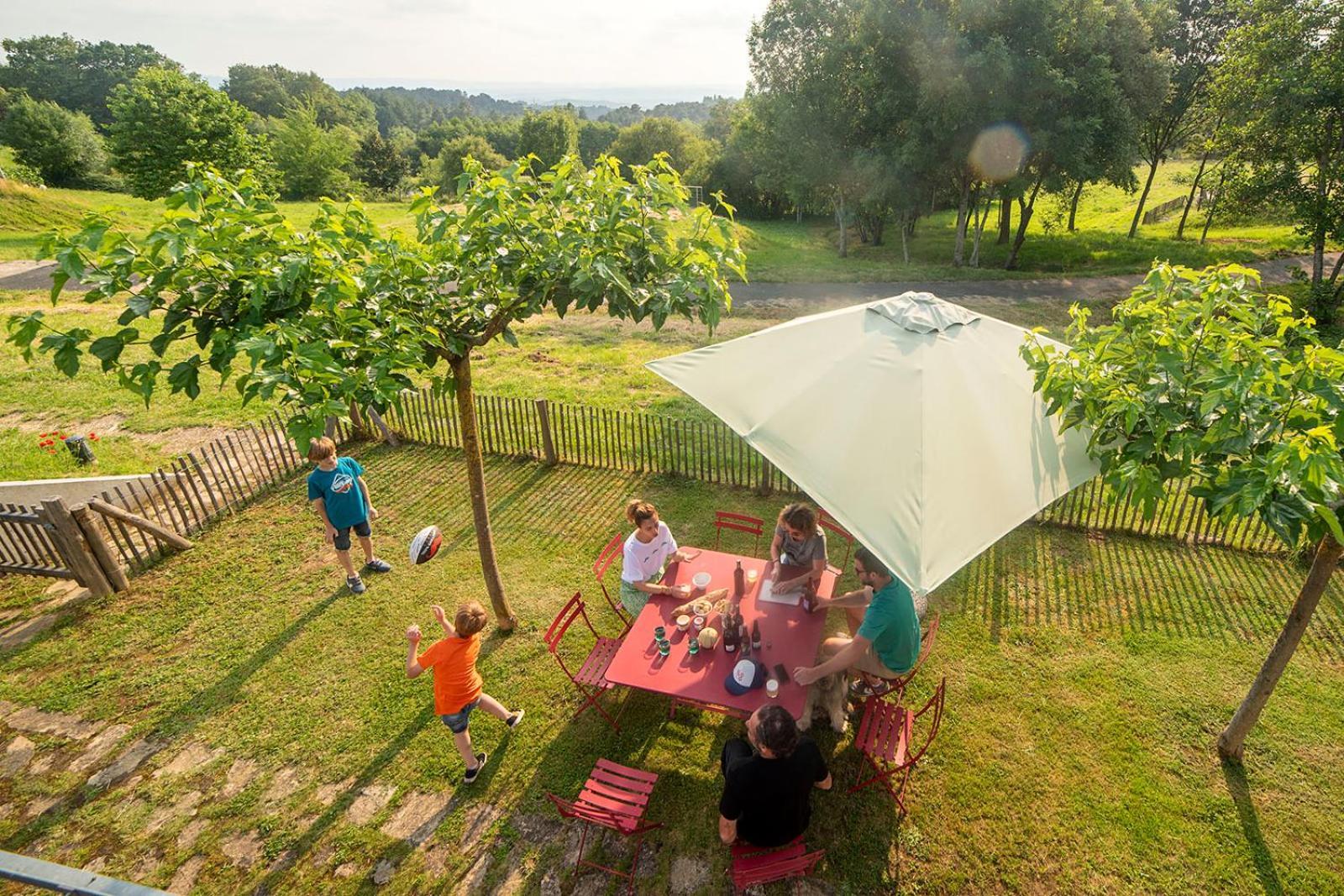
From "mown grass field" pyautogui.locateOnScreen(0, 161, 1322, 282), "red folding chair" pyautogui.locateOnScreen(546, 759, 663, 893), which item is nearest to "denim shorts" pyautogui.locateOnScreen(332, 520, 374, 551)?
"red folding chair" pyautogui.locateOnScreen(546, 759, 663, 893)

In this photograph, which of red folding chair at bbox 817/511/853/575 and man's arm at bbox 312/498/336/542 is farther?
red folding chair at bbox 817/511/853/575

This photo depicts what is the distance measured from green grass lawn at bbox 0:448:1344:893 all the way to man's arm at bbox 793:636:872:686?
4.13 feet

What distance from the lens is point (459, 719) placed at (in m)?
5.42

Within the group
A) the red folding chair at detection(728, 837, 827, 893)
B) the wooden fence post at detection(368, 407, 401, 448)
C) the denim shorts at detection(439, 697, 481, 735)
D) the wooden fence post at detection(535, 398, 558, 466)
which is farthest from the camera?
the wooden fence post at detection(368, 407, 401, 448)

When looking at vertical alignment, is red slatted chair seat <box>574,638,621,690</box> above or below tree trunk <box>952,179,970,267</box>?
below

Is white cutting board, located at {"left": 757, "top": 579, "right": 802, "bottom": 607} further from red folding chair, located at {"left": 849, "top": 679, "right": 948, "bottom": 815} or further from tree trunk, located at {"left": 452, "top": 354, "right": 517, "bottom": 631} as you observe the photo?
tree trunk, located at {"left": 452, "top": 354, "right": 517, "bottom": 631}

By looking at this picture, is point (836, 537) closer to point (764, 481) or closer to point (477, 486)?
point (764, 481)

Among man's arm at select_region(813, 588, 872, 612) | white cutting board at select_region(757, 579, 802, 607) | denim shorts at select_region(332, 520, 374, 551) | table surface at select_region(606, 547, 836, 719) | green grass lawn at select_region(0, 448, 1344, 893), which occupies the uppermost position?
man's arm at select_region(813, 588, 872, 612)

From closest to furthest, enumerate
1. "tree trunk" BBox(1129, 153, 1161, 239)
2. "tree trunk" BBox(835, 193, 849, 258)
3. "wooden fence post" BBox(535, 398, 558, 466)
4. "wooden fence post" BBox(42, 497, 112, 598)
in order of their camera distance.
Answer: "wooden fence post" BBox(42, 497, 112, 598), "wooden fence post" BBox(535, 398, 558, 466), "tree trunk" BBox(835, 193, 849, 258), "tree trunk" BBox(1129, 153, 1161, 239)

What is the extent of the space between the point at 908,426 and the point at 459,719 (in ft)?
14.8

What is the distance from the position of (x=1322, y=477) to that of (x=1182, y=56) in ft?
127

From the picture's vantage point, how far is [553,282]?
17.3 feet

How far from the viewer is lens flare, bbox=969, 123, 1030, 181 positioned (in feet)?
75.7

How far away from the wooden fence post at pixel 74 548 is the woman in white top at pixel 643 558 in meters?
6.88
